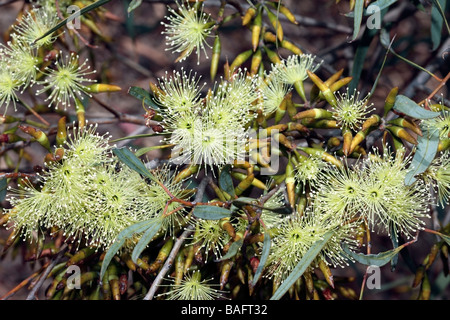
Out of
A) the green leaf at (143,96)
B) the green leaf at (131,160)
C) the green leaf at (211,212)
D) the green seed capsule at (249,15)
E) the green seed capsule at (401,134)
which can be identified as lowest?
the green leaf at (211,212)

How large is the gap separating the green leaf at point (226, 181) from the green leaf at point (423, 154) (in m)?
0.37

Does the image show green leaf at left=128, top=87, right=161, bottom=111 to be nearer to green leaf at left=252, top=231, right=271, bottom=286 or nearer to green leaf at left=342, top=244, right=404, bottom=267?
green leaf at left=252, top=231, right=271, bottom=286

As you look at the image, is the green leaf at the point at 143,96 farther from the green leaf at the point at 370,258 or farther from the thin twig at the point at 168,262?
the green leaf at the point at 370,258

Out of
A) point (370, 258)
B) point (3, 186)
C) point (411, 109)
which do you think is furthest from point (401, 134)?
point (3, 186)

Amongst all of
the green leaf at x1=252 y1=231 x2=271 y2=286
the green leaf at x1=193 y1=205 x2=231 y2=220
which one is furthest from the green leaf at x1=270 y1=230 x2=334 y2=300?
the green leaf at x1=193 y1=205 x2=231 y2=220

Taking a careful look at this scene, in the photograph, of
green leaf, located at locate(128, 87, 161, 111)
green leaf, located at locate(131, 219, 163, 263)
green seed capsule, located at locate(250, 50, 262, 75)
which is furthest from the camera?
green seed capsule, located at locate(250, 50, 262, 75)

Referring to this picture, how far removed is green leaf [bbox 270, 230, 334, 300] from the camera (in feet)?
3.24

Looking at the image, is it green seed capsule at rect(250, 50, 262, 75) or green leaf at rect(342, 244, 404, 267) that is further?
green seed capsule at rect(250, 50, 262, 75)

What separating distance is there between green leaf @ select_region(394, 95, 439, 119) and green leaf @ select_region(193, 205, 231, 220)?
0.43 meters

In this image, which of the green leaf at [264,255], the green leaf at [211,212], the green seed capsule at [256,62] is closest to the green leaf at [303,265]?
the green leaf at [264,255]

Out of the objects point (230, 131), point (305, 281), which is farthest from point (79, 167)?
point (305, 281)

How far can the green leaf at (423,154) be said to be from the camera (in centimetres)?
101

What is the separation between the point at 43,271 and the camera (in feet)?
3.98

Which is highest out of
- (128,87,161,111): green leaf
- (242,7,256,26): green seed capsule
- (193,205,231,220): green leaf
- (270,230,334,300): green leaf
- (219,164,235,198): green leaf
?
(242,7,256,26): green seed capsule
